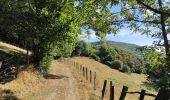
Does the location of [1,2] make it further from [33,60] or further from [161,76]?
[161,76]

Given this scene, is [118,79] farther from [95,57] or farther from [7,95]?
[7,95]

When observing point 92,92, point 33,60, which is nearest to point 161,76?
point 92,92

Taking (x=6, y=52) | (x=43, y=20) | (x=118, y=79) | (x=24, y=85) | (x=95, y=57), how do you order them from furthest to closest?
(x=95, y=57), (x=118, y=79), (x=6, y=52), (x=43, y=20), (x=24, y=85)

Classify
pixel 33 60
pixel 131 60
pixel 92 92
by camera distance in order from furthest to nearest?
pixel 131 60
pixel 33 60
pixel 92 92

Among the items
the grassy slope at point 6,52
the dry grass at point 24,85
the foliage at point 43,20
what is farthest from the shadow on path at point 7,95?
the grassy slope at point 6,52

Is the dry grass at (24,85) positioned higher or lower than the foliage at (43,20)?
lower

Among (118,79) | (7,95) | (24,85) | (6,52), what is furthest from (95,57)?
(7,95)

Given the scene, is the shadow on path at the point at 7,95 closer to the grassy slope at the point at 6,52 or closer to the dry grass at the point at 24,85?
the dry grass at the point at 24,85

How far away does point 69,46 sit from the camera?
41.2 m

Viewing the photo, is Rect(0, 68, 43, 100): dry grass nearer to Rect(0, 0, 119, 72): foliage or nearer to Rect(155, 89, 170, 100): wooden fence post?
Rect(0, 0, 119, 72): foliage

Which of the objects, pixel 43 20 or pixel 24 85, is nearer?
pixel 24 85

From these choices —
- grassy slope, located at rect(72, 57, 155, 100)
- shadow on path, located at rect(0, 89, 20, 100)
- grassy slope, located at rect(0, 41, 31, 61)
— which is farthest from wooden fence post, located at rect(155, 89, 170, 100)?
grassy slope, located at rect(0, 41, 31, 61)

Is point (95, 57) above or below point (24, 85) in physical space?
below

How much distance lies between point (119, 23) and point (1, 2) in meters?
16.5
